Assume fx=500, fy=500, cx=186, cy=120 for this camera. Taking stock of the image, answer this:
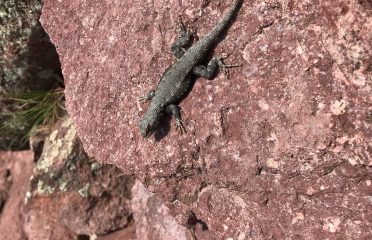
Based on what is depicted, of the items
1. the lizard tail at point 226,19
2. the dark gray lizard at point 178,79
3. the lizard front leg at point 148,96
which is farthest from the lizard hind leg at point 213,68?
the lizard front leg at point 148,96

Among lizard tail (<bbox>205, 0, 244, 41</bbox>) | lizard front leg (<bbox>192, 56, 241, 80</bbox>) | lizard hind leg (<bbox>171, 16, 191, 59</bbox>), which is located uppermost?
lizard tail (<bbox>205, 0, 244, 41</bbox>)

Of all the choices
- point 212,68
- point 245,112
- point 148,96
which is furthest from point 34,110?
point 245,112

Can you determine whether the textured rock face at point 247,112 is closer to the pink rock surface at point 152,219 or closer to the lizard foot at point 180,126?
the lizard foot at point 180,126

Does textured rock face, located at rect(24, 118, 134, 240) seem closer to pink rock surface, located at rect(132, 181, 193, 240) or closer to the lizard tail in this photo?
pink rock surface, located at rect(132, 181, 193, 240)

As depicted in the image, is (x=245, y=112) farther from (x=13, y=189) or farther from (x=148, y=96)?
(x=13, y=189)

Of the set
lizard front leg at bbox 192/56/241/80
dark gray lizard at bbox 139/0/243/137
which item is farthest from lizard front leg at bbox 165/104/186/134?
lizard front leg at bbox 192/56/241/80

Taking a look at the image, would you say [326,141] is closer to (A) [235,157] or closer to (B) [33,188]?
(A) [235,157]

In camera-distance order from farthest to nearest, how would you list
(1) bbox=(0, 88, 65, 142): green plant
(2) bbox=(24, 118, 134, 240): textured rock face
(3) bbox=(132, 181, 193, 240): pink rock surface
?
1. (1) bbox=(0, 88, 65, 142): green plant
2. (2) bbox=(24, 118, 134, 240): textured rock face
3. (3) bbox=(132, 181, 193, 240): pink rock surface
